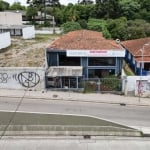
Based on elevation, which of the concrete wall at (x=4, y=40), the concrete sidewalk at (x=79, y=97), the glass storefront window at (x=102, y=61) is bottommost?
the concrete sidewalk at (x=79, y=97)

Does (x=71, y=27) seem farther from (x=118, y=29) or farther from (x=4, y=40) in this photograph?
(x=4, y=40)

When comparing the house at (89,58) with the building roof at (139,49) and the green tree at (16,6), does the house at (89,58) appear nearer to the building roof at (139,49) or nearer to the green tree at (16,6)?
the building roof at (139,49)

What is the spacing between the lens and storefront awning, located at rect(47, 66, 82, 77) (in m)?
31.4

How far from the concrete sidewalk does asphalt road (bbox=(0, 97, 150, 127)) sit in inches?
34.3

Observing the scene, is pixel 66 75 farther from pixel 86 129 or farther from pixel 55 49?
pixel 86 129

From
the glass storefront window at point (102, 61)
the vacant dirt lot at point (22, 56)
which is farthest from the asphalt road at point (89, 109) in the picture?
the glass storefront window at point (102, 61)

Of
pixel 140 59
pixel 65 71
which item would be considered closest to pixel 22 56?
pixel 65 71

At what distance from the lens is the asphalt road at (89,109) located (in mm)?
23562

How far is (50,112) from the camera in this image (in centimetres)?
2444

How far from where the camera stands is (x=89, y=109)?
25781 millimetres

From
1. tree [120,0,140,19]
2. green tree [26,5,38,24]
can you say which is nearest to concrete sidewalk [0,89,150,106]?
tree [120,0,140,19]

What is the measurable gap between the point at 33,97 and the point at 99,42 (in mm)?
13898

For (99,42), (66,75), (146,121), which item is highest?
(99,42)

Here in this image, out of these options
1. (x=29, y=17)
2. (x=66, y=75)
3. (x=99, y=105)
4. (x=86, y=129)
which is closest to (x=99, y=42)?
(x=66, y=75)
